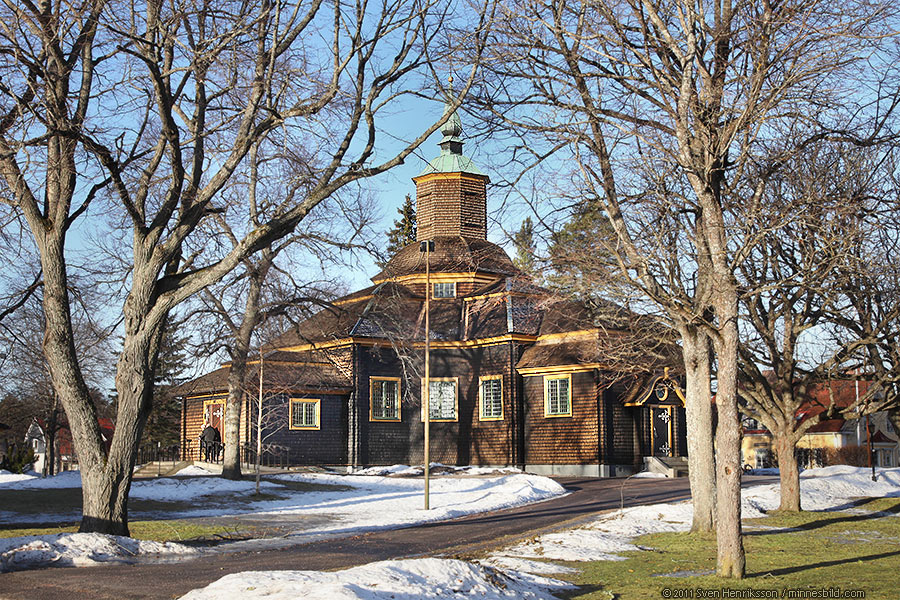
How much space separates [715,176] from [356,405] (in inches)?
1097

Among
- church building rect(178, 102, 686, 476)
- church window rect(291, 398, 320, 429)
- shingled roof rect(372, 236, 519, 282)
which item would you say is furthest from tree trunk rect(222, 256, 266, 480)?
shingled roof rect(372, 236, 519, 282)

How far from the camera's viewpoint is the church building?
1438 inches

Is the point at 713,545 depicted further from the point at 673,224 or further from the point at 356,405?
the point at 356,405

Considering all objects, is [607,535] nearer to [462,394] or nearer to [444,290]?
[462,394]

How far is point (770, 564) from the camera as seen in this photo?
1264cm

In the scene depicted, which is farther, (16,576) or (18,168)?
(18,168)

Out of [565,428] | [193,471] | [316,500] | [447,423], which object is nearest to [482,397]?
[447,423]

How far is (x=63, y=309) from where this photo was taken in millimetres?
14945

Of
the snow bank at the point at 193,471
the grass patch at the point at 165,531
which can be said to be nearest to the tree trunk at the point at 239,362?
the snow bank at the point at 193,471

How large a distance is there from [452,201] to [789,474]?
85.8 feet

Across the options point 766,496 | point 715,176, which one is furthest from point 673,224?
point 766,496

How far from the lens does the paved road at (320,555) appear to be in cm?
1052

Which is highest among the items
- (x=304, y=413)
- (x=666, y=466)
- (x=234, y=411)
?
(x=234, y=411)

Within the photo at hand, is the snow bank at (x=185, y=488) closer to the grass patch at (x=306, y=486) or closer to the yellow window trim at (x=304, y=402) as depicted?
the grass patch at (x=306, y=486)
